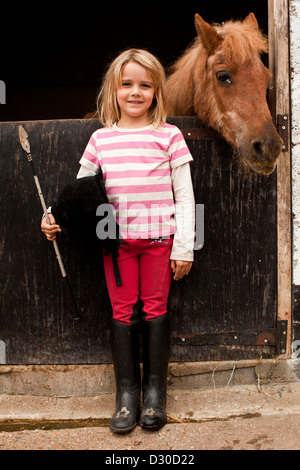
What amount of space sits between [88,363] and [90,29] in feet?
19.5

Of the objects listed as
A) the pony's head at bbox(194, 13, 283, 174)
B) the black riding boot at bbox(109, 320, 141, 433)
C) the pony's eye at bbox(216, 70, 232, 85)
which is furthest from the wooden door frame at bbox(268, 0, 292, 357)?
the black riding boot at bbox(109, 320, 141, 433)

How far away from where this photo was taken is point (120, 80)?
176 cm

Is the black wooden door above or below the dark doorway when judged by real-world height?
below

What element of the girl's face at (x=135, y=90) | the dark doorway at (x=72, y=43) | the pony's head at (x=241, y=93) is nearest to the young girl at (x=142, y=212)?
the girl's face at (x=135, y=90)

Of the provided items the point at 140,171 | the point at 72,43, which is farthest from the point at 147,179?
the point at 72,43

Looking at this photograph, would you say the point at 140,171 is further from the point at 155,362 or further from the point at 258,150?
the point at 155,362

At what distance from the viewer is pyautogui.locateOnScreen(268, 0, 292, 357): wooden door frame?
2.02 m

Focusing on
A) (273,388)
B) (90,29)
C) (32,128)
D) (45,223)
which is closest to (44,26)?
(90,29)

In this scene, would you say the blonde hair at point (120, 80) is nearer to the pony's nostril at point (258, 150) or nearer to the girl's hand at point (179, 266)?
the pony's nostril at point (258, 150)

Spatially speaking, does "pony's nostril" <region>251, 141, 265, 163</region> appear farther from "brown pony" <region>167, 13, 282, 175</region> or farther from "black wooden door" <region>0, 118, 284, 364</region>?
"black wooden door" <region>0, 118, 284, 364</region>

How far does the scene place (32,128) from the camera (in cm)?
204

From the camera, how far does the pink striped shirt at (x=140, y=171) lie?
1.74 m

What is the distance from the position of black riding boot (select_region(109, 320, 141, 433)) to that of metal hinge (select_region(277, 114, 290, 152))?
3.82 ft

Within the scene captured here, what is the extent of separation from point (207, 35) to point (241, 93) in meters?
0.35
